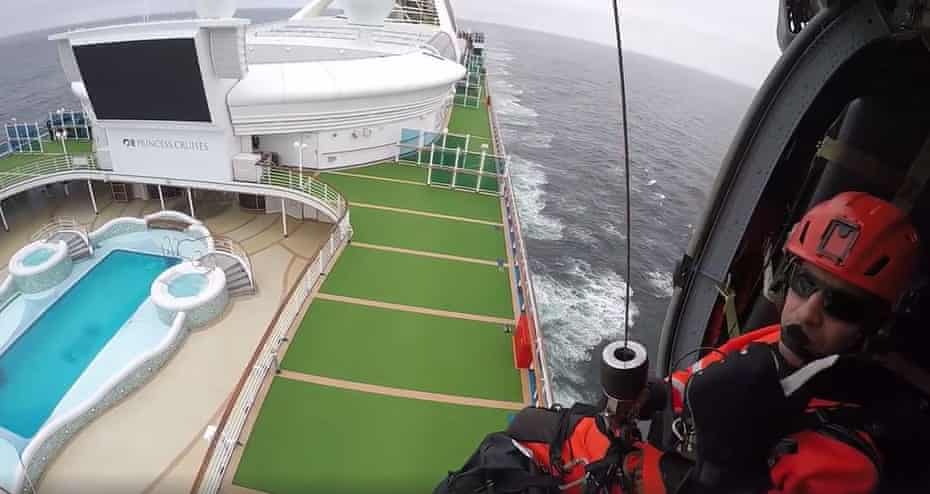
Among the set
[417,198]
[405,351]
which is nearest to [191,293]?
[405,351]

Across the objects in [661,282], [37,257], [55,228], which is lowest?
Answer: [661,282]

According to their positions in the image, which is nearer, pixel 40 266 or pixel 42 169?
pixel 40 266

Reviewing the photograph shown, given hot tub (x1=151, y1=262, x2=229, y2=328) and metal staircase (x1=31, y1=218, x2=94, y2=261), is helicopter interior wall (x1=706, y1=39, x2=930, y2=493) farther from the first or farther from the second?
metal staircase (x1=31, y1=218, x2=94, y2=261)

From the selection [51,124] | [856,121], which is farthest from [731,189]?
[51,124]

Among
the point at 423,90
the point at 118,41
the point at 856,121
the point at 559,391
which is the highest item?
the point at 856,121

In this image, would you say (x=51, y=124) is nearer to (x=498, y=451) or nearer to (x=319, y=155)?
(x=319, y=155)

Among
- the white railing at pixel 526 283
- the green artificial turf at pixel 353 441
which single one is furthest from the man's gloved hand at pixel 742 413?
the white railing at pixel 526 283

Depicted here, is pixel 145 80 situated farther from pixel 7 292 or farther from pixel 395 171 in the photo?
pixel 395 171
